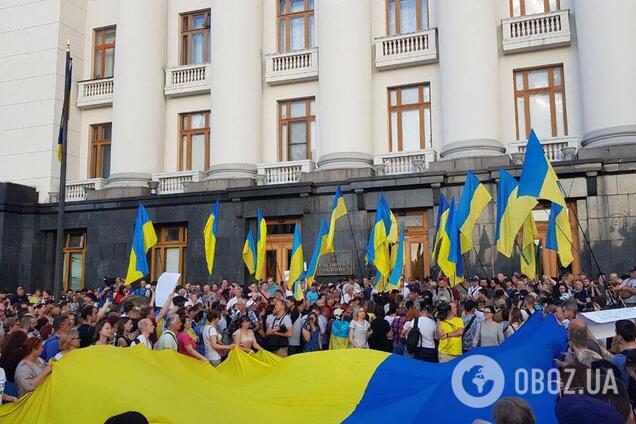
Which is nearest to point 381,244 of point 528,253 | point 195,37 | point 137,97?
point 528,253

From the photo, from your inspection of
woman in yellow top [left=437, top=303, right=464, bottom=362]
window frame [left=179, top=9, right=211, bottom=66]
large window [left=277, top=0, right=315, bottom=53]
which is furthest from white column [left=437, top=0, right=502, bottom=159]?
woman in yellow top [left=437, top=303, right=464, bottom=362]

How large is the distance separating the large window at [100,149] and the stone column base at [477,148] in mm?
15521

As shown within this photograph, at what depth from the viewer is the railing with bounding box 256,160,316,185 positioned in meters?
23.8

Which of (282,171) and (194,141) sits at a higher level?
(194,141)

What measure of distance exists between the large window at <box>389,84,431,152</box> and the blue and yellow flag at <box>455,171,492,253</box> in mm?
7798

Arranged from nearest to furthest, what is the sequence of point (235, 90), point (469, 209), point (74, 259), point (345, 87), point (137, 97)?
point (469, 209)
point (345, 87)
point (235, 90)
point (137, 97)
point (74, 259)

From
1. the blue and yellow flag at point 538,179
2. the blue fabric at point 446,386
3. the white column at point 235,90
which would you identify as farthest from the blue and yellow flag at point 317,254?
the blue fabric at point 446,386

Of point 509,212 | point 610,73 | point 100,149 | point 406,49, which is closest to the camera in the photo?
point 509,212

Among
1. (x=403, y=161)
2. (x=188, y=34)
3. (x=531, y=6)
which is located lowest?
(x=403, y=161)

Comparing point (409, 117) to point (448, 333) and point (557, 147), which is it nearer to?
point (557, 147)

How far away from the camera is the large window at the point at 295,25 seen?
1023 inches

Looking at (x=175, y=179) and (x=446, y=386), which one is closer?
(x=446, y=386)

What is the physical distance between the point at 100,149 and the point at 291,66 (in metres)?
9.77

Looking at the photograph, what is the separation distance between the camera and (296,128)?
2567 centimetres
